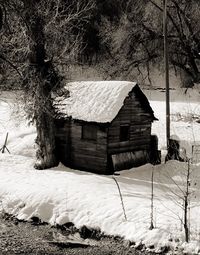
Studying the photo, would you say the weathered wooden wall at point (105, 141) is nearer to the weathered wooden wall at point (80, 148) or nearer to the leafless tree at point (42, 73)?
the weathered wooden wall at point (80, 148)

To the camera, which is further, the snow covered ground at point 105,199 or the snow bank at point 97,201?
the snow bank at point 97,201

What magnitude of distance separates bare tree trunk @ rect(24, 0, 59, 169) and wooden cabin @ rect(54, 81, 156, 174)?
844 millimetres

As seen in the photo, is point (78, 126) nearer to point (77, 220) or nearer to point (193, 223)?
point (77, 220)

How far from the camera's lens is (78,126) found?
20.9 m

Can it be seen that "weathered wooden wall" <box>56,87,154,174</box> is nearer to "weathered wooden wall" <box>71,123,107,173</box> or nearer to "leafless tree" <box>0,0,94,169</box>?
"weathered wooden wall" <box>71,123,107,173</box>

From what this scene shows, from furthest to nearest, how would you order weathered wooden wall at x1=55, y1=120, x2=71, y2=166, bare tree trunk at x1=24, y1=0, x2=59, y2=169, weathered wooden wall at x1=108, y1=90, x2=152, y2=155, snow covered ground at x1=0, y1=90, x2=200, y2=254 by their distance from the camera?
weathered wooden wall at x1=55, y1=120, x2=71, y2=166 < weathered wooden wall at x1=108, y1=90, x2=152, y2=155 < bare tree trunk at x1=24, y1=0, x2=59, y2=169 < snow covered ground at x1=0, y1=90, x2=200, y2=254

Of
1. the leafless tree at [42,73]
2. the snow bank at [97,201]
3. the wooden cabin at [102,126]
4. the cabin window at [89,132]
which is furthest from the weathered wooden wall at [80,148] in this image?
the snow bank at [97,201]

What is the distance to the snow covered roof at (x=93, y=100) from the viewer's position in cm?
2005

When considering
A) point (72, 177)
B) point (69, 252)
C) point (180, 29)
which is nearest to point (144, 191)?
point (72, 177)

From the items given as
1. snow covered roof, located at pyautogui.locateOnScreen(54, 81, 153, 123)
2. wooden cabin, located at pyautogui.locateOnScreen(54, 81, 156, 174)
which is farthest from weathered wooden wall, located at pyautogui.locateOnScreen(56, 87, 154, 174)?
snow covered roof, located at pyautogui.locateOnScreen(54, 81, 153, 123)

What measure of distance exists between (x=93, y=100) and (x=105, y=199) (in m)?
6.97

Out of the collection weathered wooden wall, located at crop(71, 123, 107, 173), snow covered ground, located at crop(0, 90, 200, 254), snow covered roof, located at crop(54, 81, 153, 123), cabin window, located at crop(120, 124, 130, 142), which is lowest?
snow covered ground, located at crop(0, 90, 200, 254)

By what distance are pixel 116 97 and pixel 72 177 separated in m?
4.36

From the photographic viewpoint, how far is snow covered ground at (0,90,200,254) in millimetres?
12930
